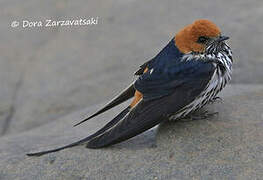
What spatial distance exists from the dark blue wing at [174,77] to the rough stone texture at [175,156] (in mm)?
272

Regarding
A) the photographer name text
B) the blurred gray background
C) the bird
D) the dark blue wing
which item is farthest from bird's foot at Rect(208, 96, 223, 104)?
the photographer name text

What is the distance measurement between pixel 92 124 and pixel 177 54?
1384 mm

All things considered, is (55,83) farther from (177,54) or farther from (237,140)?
(237,140)

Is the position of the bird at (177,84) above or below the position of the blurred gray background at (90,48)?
below

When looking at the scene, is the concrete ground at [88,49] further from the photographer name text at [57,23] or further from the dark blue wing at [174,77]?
the dark blue wing at [174,77]

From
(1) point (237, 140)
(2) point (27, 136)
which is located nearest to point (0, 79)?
(2) point (27, 136)

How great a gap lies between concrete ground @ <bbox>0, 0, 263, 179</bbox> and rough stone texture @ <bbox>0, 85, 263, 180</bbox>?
1.15m

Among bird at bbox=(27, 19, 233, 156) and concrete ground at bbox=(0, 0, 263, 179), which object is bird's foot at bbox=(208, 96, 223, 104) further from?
concrete ground at bbox=(0, 0, 263, 179)

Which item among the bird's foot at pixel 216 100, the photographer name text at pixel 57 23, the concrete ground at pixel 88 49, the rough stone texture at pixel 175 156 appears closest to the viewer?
the rough stone texture at pixel 175 156

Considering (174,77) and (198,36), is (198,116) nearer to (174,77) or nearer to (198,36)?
(174,77)

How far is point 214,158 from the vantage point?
3102mm

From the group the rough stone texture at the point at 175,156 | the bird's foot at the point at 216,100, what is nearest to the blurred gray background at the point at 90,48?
the bird's foot at the point at 216,100

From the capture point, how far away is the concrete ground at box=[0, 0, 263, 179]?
17.6 feet

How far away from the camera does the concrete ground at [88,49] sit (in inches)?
212
